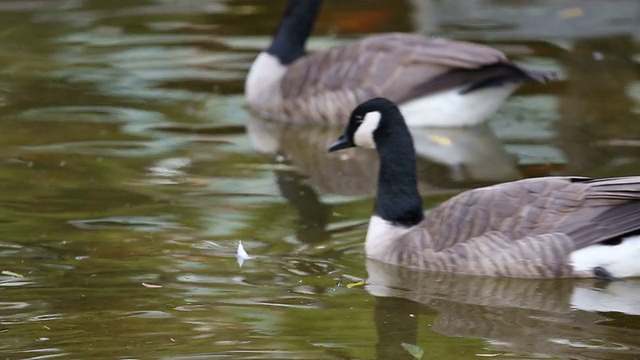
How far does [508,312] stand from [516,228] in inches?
29.7

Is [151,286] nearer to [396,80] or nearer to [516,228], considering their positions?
[516,228]

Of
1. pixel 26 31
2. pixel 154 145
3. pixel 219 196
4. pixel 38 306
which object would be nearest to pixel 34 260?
pixel 38 306

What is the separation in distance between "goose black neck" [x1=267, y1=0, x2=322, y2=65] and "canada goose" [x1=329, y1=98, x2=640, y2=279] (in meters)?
4.59

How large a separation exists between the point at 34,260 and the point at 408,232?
235 cm

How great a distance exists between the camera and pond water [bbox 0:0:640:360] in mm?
7266

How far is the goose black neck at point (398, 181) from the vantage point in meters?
8.75

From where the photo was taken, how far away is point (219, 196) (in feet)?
32.9

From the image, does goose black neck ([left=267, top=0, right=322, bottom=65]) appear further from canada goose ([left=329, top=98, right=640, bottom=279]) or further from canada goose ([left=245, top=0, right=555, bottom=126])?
canada goose ([left=329, top=98, right=640, bottom=279])

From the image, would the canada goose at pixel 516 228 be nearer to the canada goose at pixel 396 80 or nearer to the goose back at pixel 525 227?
the goose back at pixel 525 227

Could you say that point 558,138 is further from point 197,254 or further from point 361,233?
point 197,254

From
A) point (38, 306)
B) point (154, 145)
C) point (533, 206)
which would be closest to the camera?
point (38, 306)

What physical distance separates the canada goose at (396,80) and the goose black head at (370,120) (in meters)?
2.54

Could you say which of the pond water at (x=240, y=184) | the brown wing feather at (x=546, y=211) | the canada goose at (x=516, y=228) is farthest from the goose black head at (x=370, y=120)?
the brown wing feather at (x=546, y=211)

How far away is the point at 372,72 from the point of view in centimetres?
1222
